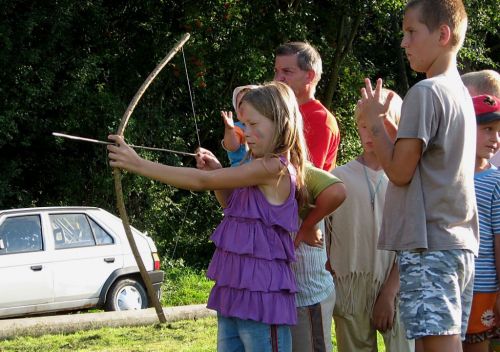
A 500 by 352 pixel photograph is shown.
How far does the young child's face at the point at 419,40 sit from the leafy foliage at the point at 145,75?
960cm

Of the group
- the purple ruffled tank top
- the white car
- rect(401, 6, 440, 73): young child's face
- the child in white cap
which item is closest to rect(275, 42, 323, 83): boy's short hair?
the child in white cap

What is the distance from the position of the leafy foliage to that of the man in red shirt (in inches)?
328

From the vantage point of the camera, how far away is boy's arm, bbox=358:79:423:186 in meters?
3.11

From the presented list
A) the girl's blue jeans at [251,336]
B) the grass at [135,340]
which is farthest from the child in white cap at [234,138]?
the grass at [135,340]

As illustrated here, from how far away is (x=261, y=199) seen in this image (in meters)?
3.51

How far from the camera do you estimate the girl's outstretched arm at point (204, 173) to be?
339 centimetres

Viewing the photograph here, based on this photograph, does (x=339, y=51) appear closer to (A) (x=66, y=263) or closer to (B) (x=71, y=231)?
(B) (x=71, y=231)

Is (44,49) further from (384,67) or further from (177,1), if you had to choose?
(384,67)

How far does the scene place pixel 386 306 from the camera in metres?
3.94

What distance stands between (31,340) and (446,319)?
5.83 m

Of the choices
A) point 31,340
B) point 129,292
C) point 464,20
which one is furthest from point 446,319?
point 129,292

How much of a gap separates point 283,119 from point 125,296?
24.1 feet

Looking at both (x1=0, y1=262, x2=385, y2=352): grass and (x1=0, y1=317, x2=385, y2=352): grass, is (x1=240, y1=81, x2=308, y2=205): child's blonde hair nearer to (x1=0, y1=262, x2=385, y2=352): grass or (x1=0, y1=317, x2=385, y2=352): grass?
(x1=0, y1=262, x2=385, y2=352): grass

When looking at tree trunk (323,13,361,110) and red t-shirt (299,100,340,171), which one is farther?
tree trunk (323,13,361,110)
